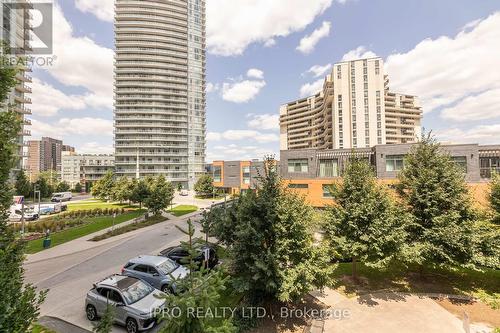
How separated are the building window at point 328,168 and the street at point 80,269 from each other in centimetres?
2015

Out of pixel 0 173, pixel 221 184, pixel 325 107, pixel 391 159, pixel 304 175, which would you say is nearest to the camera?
pixel 0 173

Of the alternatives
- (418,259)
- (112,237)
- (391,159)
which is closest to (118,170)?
(112,237)

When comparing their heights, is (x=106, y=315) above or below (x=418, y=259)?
above

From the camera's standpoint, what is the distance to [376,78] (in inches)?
3000

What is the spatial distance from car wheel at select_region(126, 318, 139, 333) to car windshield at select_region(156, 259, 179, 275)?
11.2 ft

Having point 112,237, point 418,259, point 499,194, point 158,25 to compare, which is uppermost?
point 158,25

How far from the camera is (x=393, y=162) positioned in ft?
96.9

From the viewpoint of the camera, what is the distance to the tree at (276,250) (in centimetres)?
1007

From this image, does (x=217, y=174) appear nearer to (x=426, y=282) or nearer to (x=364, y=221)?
(x=364, y=221)

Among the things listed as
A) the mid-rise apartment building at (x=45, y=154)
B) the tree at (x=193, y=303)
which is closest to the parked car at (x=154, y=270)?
the tree at (x=193, y=303)

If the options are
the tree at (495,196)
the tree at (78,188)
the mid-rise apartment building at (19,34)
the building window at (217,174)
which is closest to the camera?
the tree at (495,196)

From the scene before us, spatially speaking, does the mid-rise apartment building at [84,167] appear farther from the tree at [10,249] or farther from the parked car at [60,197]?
the tree at [10,249]

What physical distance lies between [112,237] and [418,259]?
93.5ft

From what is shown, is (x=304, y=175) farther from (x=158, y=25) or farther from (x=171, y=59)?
(x=158, y=25)
